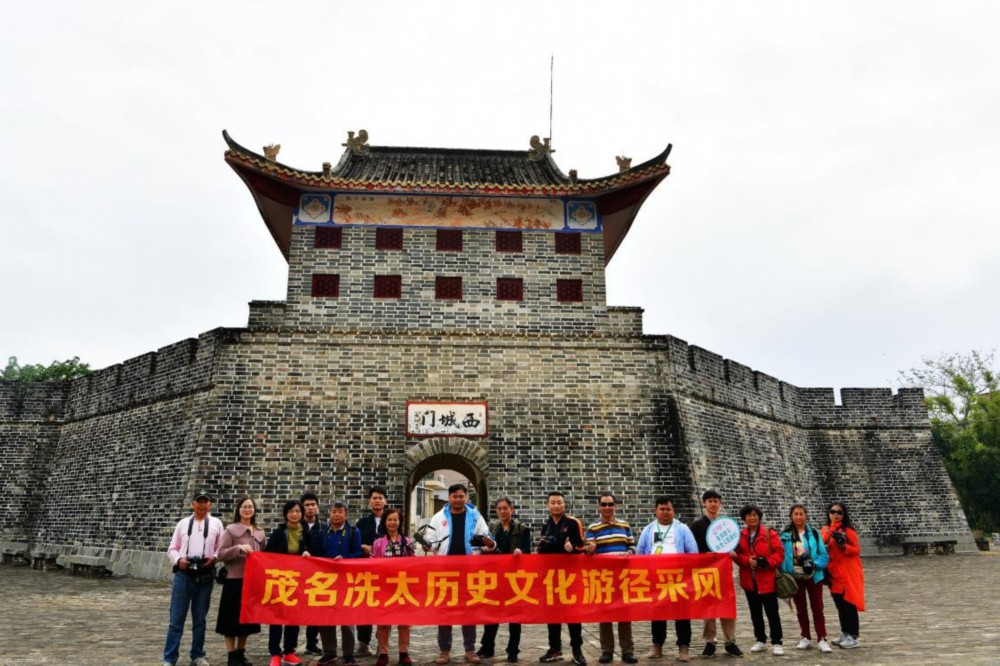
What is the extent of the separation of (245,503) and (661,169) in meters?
9.94

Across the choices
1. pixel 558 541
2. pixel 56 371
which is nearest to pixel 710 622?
pixel 558 541

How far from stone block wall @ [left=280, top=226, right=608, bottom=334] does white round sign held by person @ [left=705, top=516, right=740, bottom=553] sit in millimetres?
6961

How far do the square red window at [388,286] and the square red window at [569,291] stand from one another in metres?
3.11

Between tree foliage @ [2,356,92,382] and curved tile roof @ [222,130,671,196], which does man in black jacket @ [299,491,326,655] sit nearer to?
curved tile roof @ [222,130,671,196]

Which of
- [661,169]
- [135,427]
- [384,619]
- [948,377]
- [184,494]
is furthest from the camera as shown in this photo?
[948,377]

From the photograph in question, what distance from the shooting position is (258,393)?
11633 mm

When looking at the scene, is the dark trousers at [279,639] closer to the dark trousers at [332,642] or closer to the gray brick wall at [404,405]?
the dark trousers at [332,642]

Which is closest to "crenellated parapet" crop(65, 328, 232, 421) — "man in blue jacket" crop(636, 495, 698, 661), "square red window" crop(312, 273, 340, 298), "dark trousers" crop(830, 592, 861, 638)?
"square red window" crop(312, 273, 340, 298)

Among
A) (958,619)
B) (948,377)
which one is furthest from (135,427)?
(948,377)

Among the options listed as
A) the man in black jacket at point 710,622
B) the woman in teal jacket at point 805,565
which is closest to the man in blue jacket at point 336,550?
the man in black jacket at point 710,622

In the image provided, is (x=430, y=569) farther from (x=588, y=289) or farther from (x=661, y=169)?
(x=661, y=169)

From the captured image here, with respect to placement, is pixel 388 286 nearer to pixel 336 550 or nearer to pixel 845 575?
pixel 336 550

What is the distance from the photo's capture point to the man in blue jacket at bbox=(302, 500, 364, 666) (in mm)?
5250

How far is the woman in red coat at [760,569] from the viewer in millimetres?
5406
